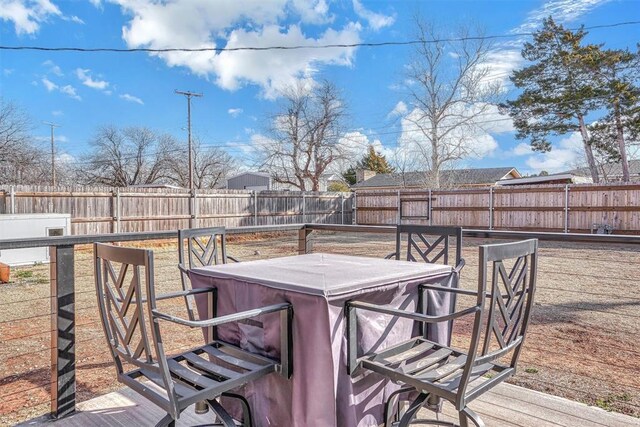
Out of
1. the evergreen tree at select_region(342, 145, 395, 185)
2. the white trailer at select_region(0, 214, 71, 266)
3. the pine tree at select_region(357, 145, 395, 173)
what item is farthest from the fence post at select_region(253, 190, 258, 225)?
the pine tree at select_region(357, 145, 395, 173)

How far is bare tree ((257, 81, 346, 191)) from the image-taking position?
17453 millimetres

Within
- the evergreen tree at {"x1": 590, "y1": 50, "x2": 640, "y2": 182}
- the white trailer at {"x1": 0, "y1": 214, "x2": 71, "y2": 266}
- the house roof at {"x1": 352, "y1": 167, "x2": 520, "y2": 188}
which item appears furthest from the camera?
the house roof at {"x1": 352, "y1": 167, "x2": 520, "y2": 188}

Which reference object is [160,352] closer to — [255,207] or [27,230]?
[27,230]

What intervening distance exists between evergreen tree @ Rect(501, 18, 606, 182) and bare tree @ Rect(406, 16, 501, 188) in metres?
1.10

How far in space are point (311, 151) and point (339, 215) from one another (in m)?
3.87

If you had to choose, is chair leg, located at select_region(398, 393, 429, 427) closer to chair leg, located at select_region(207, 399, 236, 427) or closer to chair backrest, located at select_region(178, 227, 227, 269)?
chair leg, located at select_region(207, 399, 236, 427)

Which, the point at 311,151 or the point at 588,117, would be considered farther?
the point at 311,151

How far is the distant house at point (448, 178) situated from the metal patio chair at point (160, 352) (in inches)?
637

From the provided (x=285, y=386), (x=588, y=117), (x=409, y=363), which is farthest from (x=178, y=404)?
(x=588, y=117)

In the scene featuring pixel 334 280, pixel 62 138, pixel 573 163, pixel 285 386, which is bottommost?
pixel 285 386

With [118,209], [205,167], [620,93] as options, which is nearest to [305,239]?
[118,209]

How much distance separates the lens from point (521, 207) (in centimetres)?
1191

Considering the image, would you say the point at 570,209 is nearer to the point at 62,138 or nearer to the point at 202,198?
the point at 202,198

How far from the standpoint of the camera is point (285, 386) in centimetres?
133
